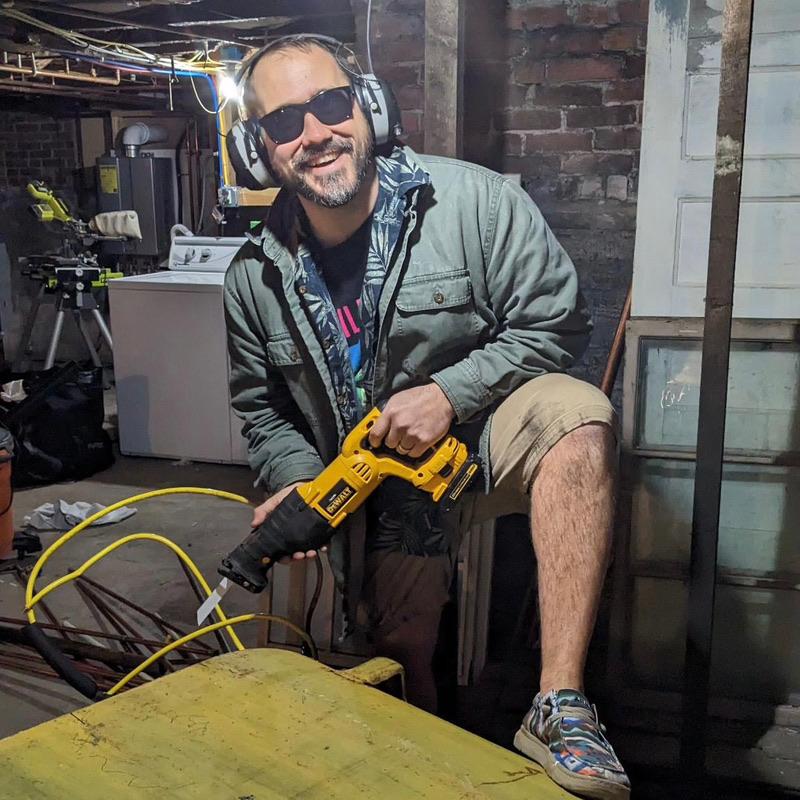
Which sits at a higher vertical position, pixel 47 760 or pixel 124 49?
pixel 124 49

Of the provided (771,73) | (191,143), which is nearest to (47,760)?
(771,73)

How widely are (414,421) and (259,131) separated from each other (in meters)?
0.55

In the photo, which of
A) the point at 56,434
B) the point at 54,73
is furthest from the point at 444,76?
the point at 54,73

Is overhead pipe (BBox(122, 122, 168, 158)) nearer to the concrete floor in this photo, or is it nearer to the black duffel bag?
the black duffel bag

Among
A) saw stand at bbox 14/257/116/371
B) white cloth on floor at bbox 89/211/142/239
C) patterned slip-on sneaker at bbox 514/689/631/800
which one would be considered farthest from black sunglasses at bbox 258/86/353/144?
white cloth on floor at bbox 89/211/142/239

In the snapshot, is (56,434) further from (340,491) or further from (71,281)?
(340,491)

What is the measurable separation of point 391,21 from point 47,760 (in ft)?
4.42

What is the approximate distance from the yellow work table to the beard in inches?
30.4

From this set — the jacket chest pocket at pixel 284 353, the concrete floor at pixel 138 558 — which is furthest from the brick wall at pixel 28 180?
the jacket chest pocket at pixel 284 353

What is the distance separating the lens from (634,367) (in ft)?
5.80

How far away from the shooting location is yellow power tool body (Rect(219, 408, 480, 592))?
146 centimetres

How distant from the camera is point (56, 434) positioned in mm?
3498

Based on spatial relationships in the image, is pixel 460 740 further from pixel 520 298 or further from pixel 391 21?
pixel 391 21

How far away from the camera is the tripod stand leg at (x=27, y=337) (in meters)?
5.24
